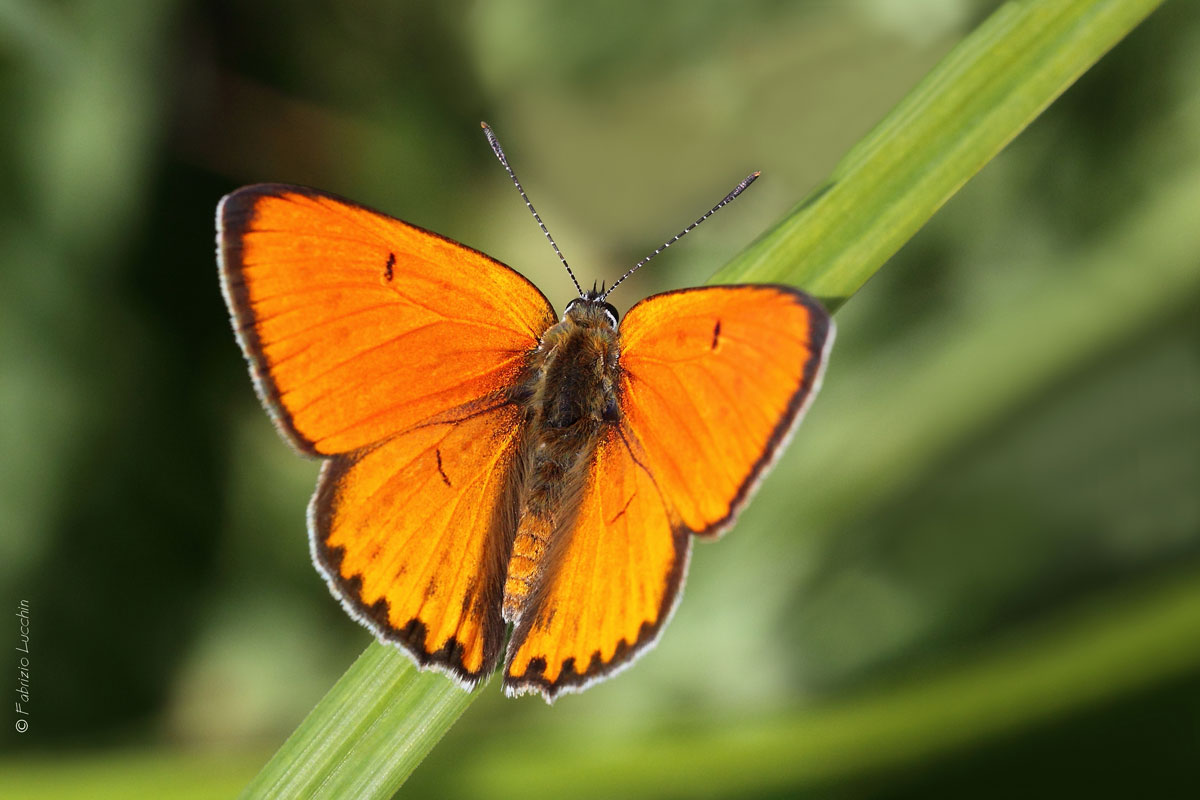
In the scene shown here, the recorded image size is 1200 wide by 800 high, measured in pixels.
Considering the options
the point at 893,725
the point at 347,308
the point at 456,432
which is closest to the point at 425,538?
the point at 456,432

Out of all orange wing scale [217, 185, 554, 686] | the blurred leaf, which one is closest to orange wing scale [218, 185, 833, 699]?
orange wing scale [217, 185, 554, 686]

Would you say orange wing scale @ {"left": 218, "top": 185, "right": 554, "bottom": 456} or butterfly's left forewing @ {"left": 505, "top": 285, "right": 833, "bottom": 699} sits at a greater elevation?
orange wing scale @ {"left": 218, "top": 185, "right": 554, "bottom": 456}

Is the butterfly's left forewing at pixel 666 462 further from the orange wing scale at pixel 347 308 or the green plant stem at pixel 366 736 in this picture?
the orange wing scale at pixel 347 308

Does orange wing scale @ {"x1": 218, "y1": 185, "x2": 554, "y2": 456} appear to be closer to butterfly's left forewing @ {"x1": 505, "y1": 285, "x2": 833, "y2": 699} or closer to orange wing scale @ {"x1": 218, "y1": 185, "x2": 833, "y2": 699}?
Result: orange wing scale @ {"x1": 218, "y1": 185, "x2": 833, "y2": 699}

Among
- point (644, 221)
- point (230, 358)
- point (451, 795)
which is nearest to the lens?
point (451, 795)

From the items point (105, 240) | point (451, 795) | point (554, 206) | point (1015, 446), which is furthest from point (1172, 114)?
point (105, 240)

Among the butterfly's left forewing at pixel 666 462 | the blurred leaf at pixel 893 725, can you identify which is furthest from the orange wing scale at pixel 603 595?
the blurred leaf at pixel 893 725

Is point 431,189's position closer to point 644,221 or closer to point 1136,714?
point 644,221
